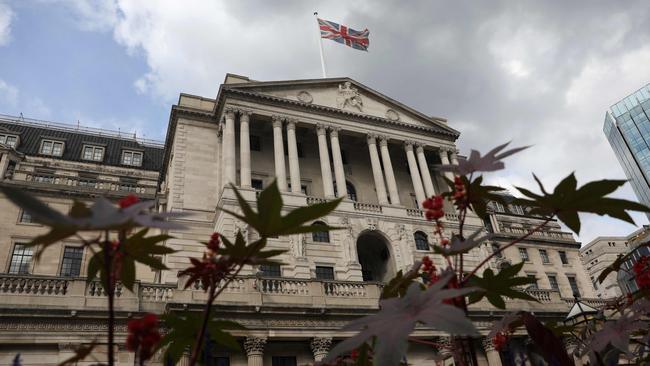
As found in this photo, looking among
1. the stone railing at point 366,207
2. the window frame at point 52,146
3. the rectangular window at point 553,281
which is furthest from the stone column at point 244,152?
the rectangular window at point 553,281

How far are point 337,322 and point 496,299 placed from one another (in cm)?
1944

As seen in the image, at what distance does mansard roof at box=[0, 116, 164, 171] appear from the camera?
46281 mm

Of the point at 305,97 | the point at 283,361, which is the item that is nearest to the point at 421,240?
the point at 305,97

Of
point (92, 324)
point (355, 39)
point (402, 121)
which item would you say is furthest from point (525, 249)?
point (92, 324)

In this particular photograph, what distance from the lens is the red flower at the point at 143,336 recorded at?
6.77 ft

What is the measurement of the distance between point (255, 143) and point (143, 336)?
35771 millimetres

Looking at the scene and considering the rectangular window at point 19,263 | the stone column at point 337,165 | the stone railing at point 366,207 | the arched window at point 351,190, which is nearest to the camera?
the rectangular window at point 19,263

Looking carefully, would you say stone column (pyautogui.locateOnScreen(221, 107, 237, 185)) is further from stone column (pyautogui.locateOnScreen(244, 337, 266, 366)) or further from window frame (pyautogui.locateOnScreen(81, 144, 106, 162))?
window frame (pyautogui.locateOnScreen(81, 144, 106, 162))

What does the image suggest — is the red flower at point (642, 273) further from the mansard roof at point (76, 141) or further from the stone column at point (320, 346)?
the mansard roof at point (76, 141)

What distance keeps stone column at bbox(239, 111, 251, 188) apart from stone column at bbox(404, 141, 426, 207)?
13.6m

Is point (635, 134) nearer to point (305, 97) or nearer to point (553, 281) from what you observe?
point (553, 281)

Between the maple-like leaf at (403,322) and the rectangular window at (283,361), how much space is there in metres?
20.6

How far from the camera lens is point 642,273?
4430 mm

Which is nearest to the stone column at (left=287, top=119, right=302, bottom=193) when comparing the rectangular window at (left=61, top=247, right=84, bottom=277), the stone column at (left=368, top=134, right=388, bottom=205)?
the stone column at (left=368, top=134, right=388, bottom=205)
